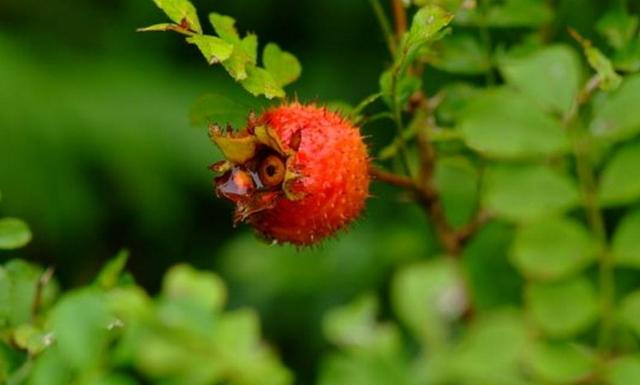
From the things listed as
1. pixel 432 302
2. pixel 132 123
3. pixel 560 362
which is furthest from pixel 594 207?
pixel 132 123

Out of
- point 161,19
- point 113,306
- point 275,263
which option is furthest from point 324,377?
point 161,19

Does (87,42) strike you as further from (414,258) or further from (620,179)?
(620,179)

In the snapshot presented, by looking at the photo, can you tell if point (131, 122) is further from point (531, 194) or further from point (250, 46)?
point (250, 46)

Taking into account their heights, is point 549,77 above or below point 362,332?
above

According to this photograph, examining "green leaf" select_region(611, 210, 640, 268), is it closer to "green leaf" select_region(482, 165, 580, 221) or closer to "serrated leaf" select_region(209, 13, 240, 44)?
"green leaf" select_region(482, 165, 580, 221)

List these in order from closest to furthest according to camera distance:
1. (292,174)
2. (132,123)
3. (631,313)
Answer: (292,174)
(631,313)
(132,123)
